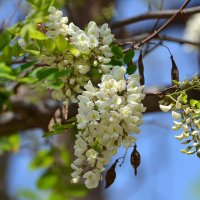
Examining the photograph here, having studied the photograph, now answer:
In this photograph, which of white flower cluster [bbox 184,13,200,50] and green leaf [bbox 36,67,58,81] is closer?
green leaf [bbox 36,67,58,81]

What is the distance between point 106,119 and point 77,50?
6.3 inches

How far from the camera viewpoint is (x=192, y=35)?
9.86ft

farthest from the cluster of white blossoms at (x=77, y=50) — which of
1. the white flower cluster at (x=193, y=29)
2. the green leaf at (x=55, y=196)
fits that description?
the white flower cluster at (x=193, y=29)

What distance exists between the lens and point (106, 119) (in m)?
1.00

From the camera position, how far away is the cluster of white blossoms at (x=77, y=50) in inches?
43.0

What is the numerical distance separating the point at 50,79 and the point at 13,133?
1266 mm

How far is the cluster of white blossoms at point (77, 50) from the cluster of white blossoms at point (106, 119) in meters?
0.06

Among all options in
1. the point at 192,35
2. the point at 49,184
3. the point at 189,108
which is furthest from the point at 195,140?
the point at 192,35

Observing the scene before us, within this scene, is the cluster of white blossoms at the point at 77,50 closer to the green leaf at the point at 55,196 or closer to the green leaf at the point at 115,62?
the green leaf at the point at 115,62

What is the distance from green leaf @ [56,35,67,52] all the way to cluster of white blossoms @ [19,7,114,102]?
11 millimetres

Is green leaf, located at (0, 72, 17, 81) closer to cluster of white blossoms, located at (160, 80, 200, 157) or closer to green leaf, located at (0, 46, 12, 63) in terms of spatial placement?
green leaf, located at (0, 46, 12, 63)

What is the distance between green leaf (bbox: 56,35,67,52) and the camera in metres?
1.05

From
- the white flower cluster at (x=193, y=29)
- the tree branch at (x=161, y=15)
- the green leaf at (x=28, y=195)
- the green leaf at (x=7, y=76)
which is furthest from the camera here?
the white flower cluster at (x=193, y=29)

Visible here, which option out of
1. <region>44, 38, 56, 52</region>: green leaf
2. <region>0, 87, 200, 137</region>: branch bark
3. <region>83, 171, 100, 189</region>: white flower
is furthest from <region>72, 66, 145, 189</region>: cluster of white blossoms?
<region>0, 87, 200, 137</region>: branch bark
